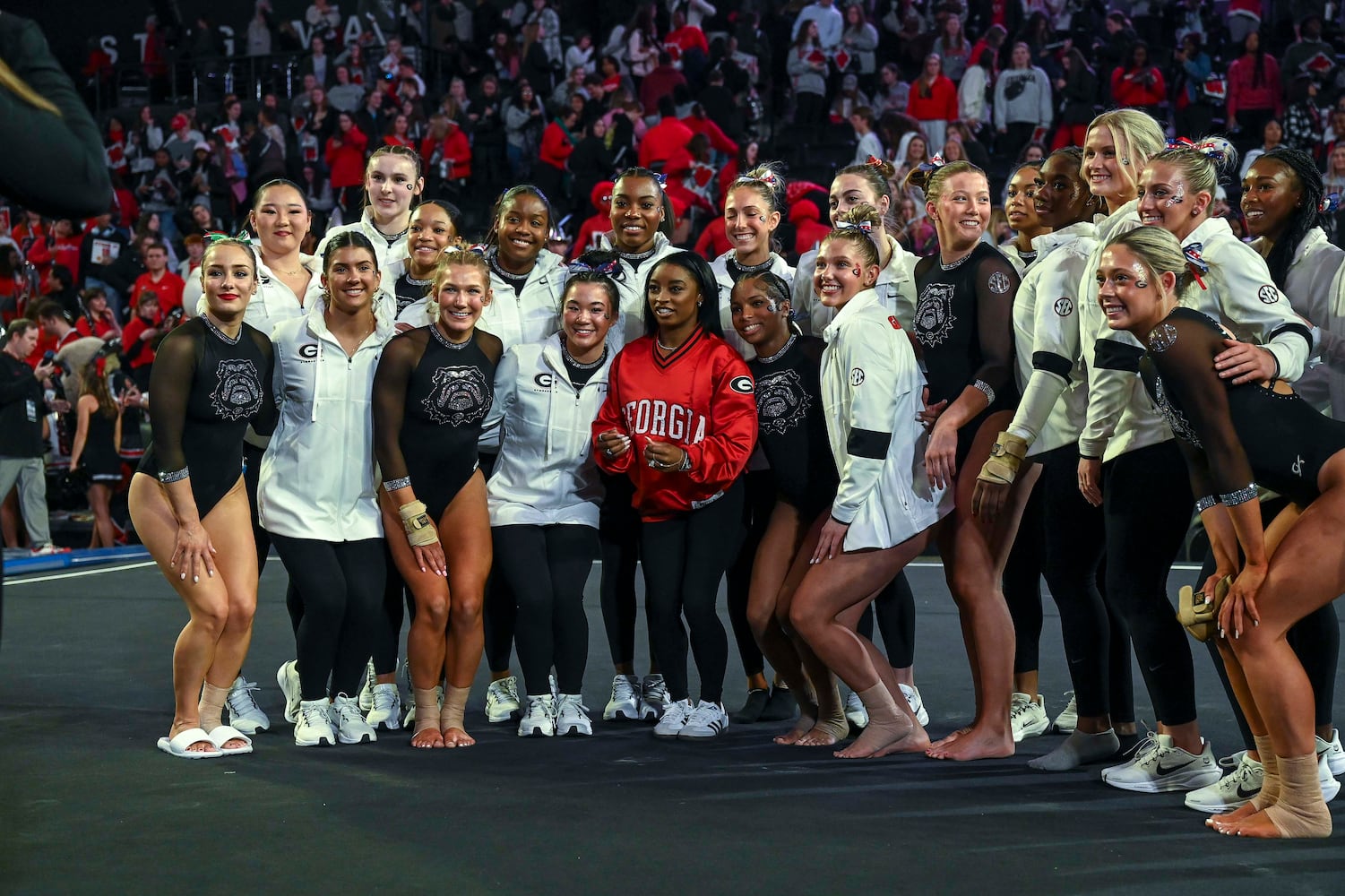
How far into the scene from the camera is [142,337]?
11.2 m

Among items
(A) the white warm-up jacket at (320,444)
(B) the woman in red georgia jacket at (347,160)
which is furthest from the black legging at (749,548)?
(B) the woman in red georgia jacket at (347,160)

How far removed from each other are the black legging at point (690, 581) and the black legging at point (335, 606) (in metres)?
0.92

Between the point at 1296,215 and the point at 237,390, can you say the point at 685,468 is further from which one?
the point at 1296,215

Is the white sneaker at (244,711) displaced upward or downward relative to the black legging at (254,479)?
downward

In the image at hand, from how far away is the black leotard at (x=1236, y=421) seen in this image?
11.4 feet

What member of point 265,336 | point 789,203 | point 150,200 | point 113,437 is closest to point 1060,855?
point 265,336

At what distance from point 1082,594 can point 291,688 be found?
2.78m

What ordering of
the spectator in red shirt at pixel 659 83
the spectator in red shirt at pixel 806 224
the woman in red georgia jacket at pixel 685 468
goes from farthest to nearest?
the spectator in red shirt at pixel 659 83, the spectator in red shirt at pixel 806 224, the woman in red georgia jacket at pixel 685 468

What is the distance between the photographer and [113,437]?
34.2 ft

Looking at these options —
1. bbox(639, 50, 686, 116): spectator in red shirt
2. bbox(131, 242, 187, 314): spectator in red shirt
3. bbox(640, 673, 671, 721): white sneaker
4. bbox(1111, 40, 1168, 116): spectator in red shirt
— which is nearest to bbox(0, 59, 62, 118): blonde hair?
bbox(640, 673, 671, 721): white sneaker

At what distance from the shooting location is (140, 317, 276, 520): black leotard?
175 inches

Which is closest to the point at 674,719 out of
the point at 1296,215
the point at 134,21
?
the point at 1296,215

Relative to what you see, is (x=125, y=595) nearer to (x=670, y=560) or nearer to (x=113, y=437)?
(x=113, y=437)

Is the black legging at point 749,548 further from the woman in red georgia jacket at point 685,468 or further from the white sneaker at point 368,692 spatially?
the white sneaker at point 368,692
